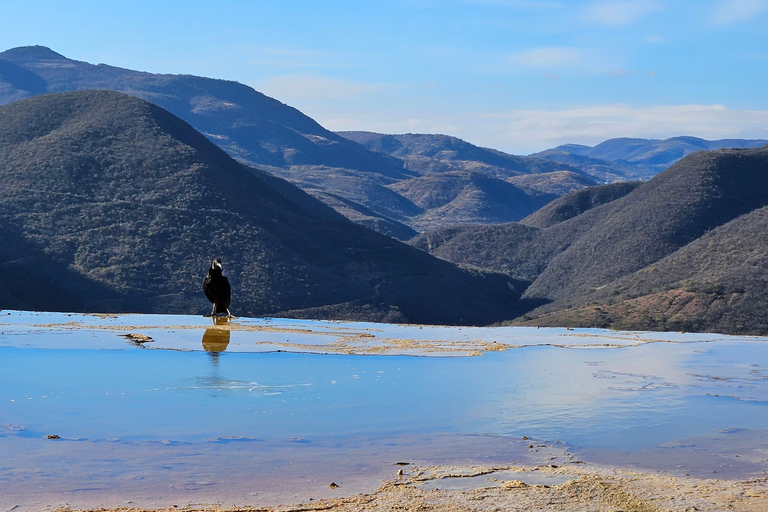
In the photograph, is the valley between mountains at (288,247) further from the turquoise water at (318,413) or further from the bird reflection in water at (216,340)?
the turquoise water at (318,413)

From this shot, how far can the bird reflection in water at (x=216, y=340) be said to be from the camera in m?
14.1

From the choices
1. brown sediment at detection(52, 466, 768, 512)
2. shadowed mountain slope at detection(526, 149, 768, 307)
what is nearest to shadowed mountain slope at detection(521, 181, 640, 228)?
shadowed mountain slope at detection(526, 149, 768, 307)

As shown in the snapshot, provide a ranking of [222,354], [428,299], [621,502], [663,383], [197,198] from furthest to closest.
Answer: [197,198] < [428,299] < [222,354] < [663,383] < [621,502]

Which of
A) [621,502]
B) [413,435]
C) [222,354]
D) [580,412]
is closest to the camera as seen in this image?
[621,502]

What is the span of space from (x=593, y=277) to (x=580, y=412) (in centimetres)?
6054

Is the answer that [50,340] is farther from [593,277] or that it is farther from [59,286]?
[593,277]

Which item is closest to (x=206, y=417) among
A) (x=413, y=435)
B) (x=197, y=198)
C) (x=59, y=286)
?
(x=413, y=435)

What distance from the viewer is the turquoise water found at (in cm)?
711

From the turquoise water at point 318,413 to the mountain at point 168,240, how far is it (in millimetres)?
38668

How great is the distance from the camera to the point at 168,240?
2405 inches

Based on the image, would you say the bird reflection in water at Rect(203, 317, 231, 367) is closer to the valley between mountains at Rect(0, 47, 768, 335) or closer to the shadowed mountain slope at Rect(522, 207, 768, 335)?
the shadowed mountain slope at Rect(522, 207, 768, 335)

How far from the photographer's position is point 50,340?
15664 mm

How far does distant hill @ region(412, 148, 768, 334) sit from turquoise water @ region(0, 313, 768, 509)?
34701 mm

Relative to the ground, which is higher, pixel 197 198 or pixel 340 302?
pixel 197 198
